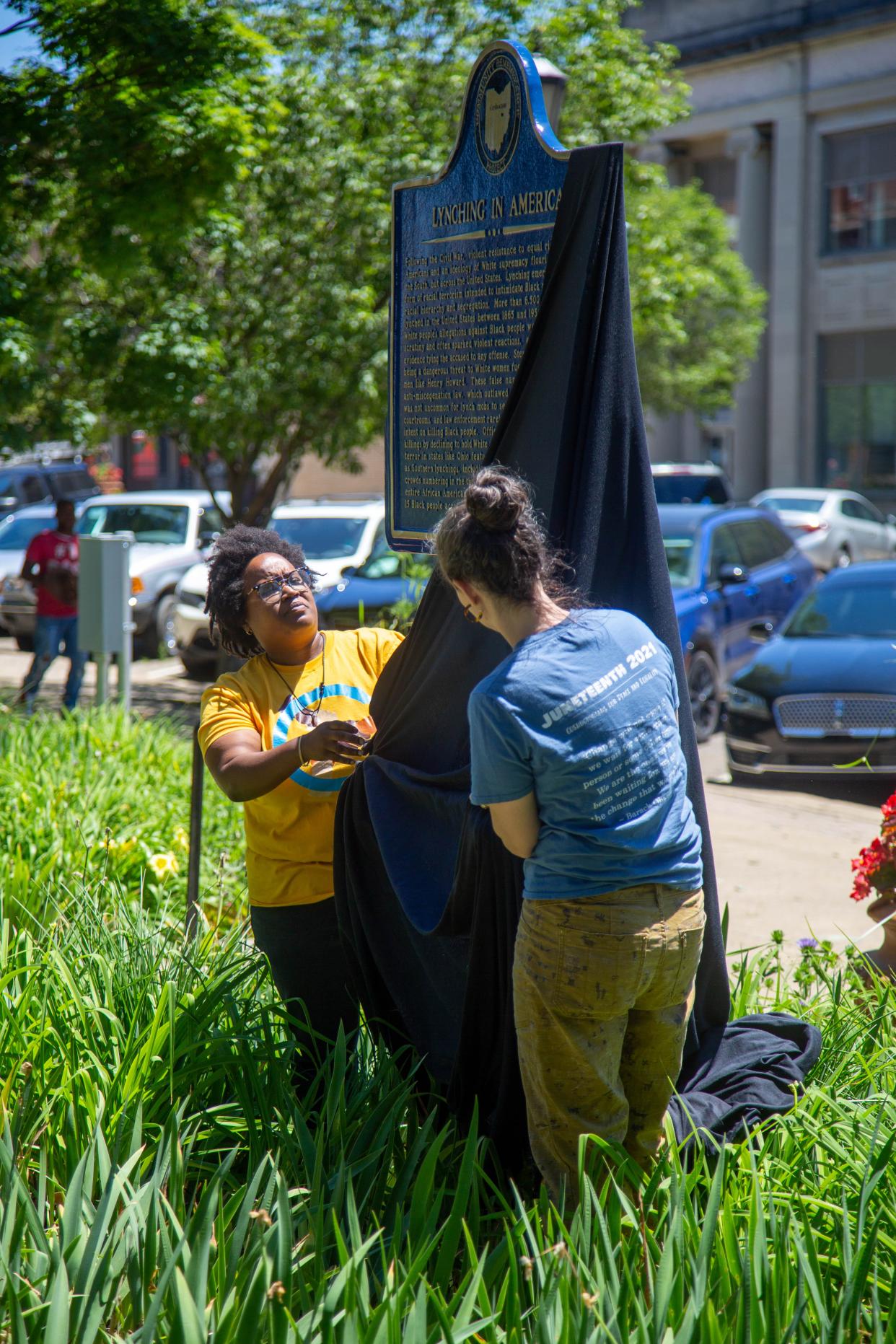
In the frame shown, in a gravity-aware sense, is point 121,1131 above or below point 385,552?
below

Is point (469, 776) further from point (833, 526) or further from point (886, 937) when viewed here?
point (833, 526)

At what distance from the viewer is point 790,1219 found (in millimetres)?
2379

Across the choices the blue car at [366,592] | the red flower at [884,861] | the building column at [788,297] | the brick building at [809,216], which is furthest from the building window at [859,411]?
the red flower at [884,861]

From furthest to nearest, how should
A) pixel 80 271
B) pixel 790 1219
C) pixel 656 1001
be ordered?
pixel 80 271
pixel 656 1001
pixel 790 1219

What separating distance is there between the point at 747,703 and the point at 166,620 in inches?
308

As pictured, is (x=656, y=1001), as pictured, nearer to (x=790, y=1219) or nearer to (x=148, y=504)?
Result: (x=790, y=1219)

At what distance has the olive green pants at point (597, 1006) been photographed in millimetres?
2443

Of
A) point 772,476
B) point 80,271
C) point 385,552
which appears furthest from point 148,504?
point 772,476

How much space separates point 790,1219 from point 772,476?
110 ft

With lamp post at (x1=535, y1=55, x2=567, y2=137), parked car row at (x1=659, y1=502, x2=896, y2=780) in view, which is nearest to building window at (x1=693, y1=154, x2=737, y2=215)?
parked car row at (x1=659, y1=502, x2=896, y2=780)

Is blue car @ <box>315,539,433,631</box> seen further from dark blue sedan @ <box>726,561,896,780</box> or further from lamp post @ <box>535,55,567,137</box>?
lamp post @ <box>535,55,567,137</box>

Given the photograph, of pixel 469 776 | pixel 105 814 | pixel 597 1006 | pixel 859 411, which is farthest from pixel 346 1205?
pixel 859 411

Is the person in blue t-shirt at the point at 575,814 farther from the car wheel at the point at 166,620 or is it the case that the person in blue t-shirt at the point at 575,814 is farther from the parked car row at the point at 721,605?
the car wheel at the point at 166,620

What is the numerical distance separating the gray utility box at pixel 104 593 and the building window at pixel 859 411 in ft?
94.6
